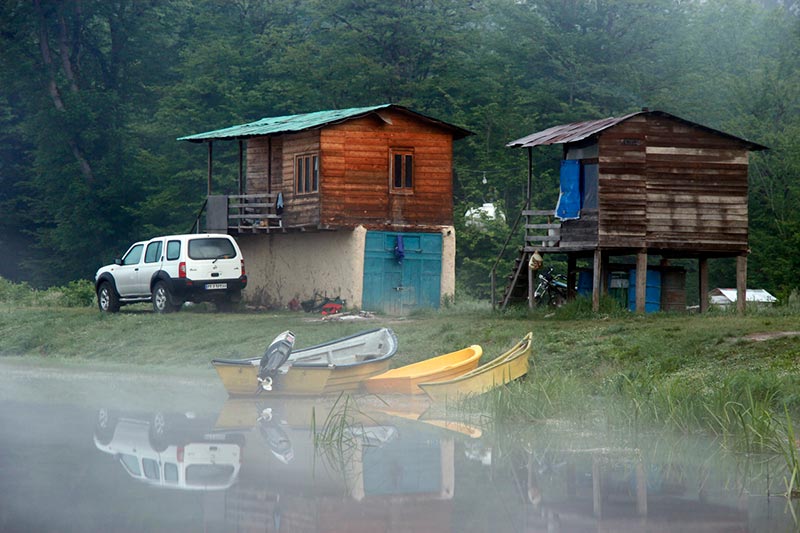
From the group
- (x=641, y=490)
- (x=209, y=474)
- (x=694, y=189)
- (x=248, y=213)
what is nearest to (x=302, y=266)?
(x=248, y=213)

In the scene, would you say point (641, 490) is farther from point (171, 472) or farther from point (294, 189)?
point (294, 189)

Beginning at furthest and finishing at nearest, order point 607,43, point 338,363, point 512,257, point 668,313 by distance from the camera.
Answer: point 607,43, point 512,257, point 668,313, point 338,363

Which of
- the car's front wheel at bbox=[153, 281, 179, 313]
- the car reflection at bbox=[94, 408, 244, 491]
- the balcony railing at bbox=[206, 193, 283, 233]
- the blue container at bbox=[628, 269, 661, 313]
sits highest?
the balcony railing at bbox=[206, 193, 283, 233]

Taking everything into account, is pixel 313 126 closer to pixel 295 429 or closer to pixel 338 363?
pixel 338 363

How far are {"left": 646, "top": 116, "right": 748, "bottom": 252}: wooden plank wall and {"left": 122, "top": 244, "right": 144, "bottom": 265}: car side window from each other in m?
13.7

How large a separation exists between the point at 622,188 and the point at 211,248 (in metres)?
10.6

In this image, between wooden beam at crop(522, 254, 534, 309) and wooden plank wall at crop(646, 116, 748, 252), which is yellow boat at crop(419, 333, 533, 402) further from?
wooden beam at crop(522, 254, 534, 309)

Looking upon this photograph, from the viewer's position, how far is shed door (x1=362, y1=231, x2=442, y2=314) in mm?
34125

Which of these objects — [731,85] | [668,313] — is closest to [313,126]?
[668,313]

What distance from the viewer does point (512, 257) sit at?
4906cm

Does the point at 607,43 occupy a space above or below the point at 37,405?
above

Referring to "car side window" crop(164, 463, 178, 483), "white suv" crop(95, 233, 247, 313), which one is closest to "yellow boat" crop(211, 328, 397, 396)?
"car side window" crop(164, 463, 178, 483)

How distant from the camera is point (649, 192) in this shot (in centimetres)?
2814

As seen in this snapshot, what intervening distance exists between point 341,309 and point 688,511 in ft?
74.8
